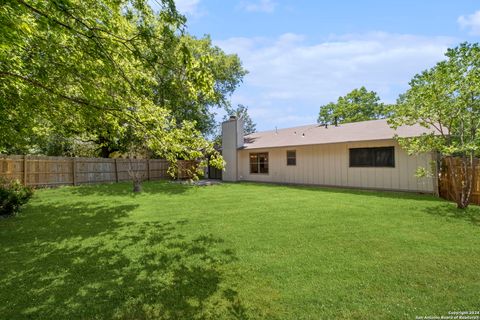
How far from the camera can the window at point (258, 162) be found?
17688 mm

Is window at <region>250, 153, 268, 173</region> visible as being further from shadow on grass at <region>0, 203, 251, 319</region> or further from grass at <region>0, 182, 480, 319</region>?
shadow on grass at <region>0, 203, 251, 319</region>

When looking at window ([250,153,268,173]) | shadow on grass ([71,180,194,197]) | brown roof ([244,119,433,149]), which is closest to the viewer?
brown roof ([244,119,433,149])

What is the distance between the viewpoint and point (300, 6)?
694 cm

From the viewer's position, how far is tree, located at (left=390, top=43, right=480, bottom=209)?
285 inches

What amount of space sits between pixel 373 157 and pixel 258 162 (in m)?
7.58

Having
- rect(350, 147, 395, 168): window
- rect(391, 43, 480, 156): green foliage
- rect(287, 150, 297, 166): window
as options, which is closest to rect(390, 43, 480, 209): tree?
rect(391, 43, 480, 156): green foliage

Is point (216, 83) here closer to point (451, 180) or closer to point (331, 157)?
point (331, 157)

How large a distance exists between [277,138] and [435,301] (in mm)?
15501

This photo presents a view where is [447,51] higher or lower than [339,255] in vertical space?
higher

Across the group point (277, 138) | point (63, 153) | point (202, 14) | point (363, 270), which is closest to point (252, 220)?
point (363, 270)

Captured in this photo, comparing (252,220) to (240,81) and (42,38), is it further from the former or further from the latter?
(240,81)

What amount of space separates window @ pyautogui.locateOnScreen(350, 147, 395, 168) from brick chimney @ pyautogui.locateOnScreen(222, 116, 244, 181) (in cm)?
815

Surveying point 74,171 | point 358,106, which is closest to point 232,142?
point 74,171

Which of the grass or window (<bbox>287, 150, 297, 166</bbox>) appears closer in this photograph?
the grass
